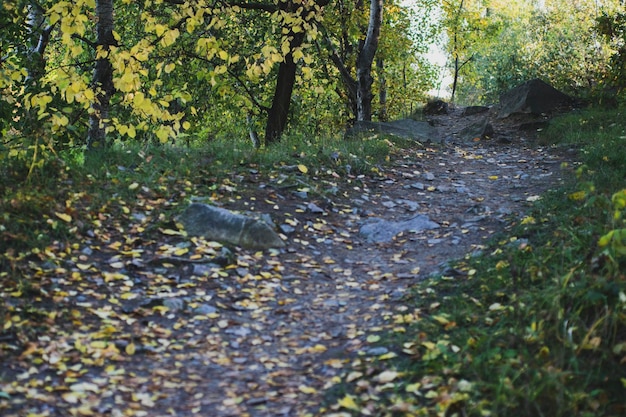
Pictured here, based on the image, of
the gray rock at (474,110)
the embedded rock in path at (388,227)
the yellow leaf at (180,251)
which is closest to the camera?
the yellow leaf at (180,251)

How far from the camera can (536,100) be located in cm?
1350

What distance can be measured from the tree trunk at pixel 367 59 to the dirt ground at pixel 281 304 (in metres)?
4.20

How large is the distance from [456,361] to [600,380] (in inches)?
31.0

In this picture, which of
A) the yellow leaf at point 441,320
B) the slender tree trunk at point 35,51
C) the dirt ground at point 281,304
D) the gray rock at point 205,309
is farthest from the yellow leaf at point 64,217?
the slender tree trunk at point 35,51

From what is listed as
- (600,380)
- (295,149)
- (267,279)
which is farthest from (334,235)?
(600,380)

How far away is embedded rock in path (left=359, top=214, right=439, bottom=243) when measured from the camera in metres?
6.61

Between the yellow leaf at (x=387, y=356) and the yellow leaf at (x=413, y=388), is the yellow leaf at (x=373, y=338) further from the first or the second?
the yellow leaf at (x=413, y=388)

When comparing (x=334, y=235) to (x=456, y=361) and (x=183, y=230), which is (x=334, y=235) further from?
(x=456, y=361)

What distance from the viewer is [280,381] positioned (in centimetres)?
389

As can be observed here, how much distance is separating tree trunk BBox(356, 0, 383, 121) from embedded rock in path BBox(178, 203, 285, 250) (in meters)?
6.86

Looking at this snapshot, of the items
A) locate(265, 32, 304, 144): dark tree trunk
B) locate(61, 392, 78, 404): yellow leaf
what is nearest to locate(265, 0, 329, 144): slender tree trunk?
locate(265, 32, 304, 144): dark tree trunk

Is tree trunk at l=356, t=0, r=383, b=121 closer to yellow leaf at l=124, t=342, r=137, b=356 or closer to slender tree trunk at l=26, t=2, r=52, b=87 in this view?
slender tree trunk at l=26, t=2, r=52, b=87

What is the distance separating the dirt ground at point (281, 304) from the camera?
3672 mm

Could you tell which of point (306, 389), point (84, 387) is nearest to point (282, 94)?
point (306, 389)
